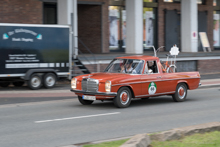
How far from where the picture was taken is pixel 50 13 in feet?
79.7

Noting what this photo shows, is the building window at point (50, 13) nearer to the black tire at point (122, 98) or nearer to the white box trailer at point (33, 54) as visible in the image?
the white box trailer at point (33, 54)

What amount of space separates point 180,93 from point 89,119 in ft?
15.0

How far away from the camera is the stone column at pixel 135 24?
24.3 meters

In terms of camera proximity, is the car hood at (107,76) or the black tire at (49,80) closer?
the car hood at (107,76)

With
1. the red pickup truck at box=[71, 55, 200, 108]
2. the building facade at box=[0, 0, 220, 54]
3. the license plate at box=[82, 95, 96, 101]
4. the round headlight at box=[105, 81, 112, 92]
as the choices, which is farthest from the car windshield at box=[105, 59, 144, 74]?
the building facade at box=[0, 0, 220, 54]

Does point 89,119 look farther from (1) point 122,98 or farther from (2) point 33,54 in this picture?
(2) point 33,54

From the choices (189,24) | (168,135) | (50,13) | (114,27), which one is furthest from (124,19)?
(168,135)

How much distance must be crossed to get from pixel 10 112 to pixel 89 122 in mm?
3061

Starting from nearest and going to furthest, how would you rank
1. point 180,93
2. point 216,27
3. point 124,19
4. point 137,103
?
point 137,103, point 180,93, point 124,19, point 216,27

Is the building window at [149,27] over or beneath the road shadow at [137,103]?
over

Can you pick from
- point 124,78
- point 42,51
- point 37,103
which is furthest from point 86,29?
point 124,78

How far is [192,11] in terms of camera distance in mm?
26922

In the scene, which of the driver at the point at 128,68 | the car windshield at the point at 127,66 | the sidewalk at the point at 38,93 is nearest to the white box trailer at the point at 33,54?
the sidewalk at the point at 38,93

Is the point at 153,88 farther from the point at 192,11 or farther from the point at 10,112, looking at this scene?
the point at 192,11
